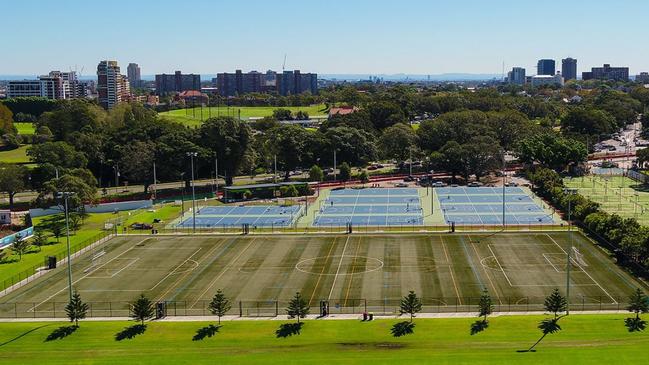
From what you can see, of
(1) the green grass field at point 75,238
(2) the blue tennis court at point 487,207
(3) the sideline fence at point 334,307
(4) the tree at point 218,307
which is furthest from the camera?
(2) the blue tennis court at point 487,207

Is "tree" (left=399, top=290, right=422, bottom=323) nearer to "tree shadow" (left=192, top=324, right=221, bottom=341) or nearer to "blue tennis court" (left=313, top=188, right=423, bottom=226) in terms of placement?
"tree shadow" (left=192, top=324, right=221, bottom=341)

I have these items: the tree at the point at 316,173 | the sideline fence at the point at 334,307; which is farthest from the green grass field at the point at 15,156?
the sideline fence at the point at 334,307

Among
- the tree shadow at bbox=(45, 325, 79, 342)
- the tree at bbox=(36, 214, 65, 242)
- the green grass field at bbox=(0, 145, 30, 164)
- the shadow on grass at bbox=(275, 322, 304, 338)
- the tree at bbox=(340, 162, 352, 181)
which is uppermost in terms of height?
the green grass field at bbox=(0, 145, 30, 164)

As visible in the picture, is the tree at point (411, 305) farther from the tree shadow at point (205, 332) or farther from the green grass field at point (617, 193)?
the green grass field at point (617, 193)

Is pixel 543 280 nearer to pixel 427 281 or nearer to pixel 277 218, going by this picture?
pixel 427 281

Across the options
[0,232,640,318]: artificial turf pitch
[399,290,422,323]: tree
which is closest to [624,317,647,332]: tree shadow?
[0,232,640,318]: artificial turf pitch

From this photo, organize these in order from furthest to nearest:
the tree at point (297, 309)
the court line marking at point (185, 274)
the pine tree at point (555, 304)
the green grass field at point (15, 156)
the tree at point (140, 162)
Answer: the green grass field at point (15, 156)
the tree at point (140, 162)
the court line marking at point (185, 274)
the tree at point (297, 309)
the pine tree at point (555, 304)

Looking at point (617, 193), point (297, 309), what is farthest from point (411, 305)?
point (617, 193)

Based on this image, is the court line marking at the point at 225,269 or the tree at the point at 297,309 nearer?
the tree at the point at 297,309
